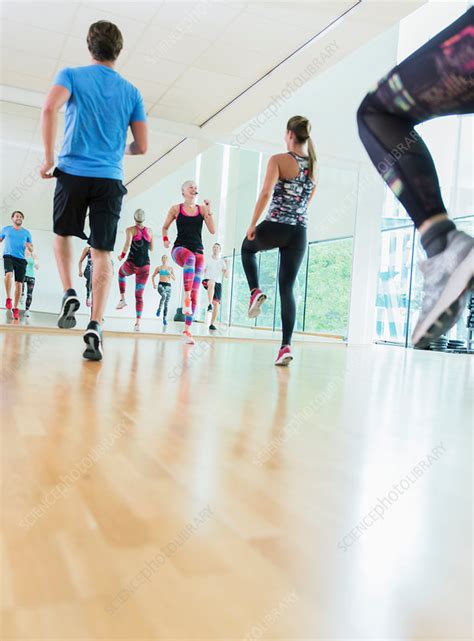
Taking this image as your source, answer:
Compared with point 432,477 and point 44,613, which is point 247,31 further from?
point 44,613

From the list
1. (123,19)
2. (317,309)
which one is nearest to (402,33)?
(317,309)

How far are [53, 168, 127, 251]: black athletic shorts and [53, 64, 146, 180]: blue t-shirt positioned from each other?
0.05 meters

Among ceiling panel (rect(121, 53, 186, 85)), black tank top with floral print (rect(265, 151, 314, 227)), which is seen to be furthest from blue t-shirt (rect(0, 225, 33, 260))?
black tank top with floral print (rect(265, 151, 314, 227))

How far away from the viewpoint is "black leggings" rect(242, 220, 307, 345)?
3.67 meters

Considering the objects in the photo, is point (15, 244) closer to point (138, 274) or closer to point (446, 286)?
point (138, 274)

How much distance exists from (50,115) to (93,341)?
3.88 ft

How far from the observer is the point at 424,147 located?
1212 millimetres

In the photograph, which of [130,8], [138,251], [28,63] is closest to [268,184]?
[130,8]

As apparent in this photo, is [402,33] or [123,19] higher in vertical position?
[402,33]

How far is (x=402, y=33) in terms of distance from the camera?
1266 cm

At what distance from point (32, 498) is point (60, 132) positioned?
8848mm

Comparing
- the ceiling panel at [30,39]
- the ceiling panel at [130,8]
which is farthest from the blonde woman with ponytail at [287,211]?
the ceiling panel at [30,39]

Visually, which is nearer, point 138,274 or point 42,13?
point 42,13

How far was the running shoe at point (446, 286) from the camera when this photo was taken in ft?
3.38
